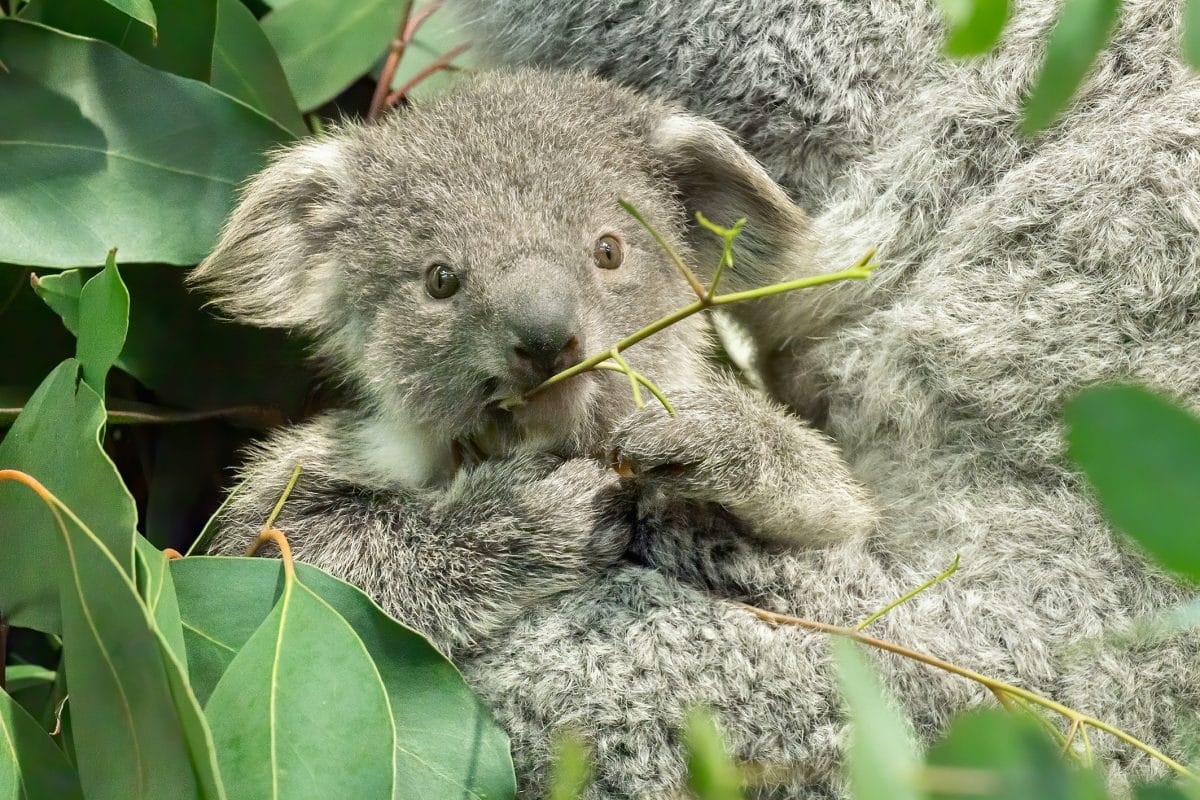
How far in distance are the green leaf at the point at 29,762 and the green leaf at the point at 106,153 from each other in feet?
2.68

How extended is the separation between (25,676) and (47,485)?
823 mm

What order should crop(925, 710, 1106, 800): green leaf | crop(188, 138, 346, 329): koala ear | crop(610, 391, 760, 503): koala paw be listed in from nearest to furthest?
crop(925, 710, 1106, 800): green leaf → crop(610, 391, 760, 503): koala paw → crop(188, 138, 346, 329): koala ear

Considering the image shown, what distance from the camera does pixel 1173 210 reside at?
7.22 ft

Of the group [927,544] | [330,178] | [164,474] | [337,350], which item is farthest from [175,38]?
[927,544]

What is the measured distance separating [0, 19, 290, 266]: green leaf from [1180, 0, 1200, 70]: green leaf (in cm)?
187

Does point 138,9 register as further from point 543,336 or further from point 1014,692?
point 1014,692

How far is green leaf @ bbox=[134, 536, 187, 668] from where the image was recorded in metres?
1.67

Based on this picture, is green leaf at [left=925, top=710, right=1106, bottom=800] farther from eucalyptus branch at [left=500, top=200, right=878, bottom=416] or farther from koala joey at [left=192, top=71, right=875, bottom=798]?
koala joey at [left=192, top=71, right=875, bottom=798]

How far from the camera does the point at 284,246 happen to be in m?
2.43

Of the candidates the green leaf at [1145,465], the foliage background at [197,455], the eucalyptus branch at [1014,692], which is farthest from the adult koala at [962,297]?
the green leaf at [1145,465]

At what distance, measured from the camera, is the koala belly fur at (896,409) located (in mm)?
2049

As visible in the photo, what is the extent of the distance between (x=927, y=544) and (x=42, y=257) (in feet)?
5.72

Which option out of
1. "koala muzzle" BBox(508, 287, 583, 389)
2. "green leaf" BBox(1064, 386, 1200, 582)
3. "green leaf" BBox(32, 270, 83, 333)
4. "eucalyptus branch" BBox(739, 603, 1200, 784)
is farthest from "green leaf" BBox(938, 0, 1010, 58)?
"green leaf" BBox(32, 270, 83, 333)

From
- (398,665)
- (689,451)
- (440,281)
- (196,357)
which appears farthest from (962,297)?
(196,357)
